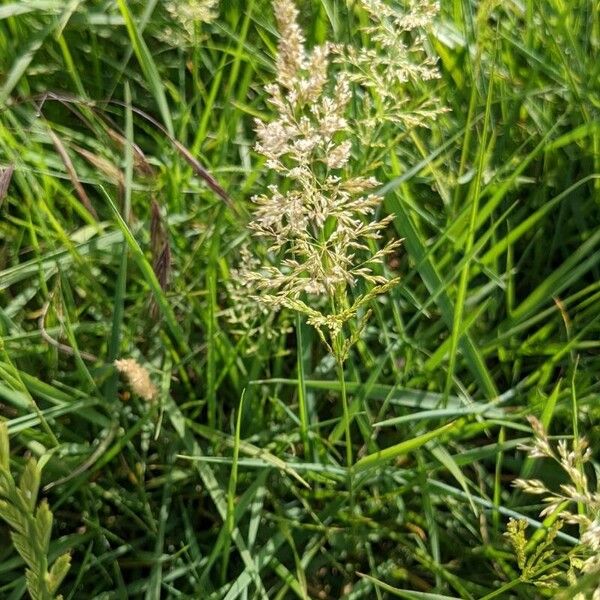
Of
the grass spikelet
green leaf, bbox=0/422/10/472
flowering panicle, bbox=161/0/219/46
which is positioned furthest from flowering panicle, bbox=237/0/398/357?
flowering panicle, bbox=161/0/219/46

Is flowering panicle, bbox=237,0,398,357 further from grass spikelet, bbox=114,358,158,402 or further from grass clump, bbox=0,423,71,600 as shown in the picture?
grass clump, bbox=0,423,71,600

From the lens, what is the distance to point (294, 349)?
1.52 metres

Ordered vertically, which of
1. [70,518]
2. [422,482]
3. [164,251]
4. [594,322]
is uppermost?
[164,251]

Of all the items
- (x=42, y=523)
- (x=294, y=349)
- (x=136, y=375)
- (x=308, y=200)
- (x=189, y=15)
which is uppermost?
(x=189, y=15)

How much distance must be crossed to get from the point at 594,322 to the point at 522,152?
0.43m

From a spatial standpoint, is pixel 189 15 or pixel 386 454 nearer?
pixel 386 454

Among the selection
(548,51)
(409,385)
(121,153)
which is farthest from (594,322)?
(121,153)

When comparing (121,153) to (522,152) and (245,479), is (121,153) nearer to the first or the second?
(245,479)

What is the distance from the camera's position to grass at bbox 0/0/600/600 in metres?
1.29

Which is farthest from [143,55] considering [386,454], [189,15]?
[386,454]

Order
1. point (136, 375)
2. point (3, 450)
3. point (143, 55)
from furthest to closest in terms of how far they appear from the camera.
→ point (143, 55) < point (136, 375) < point (3, 450)

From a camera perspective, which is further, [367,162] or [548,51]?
[548,51]

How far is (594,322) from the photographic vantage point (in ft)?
4.30

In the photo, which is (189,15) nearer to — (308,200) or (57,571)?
(308,200)
